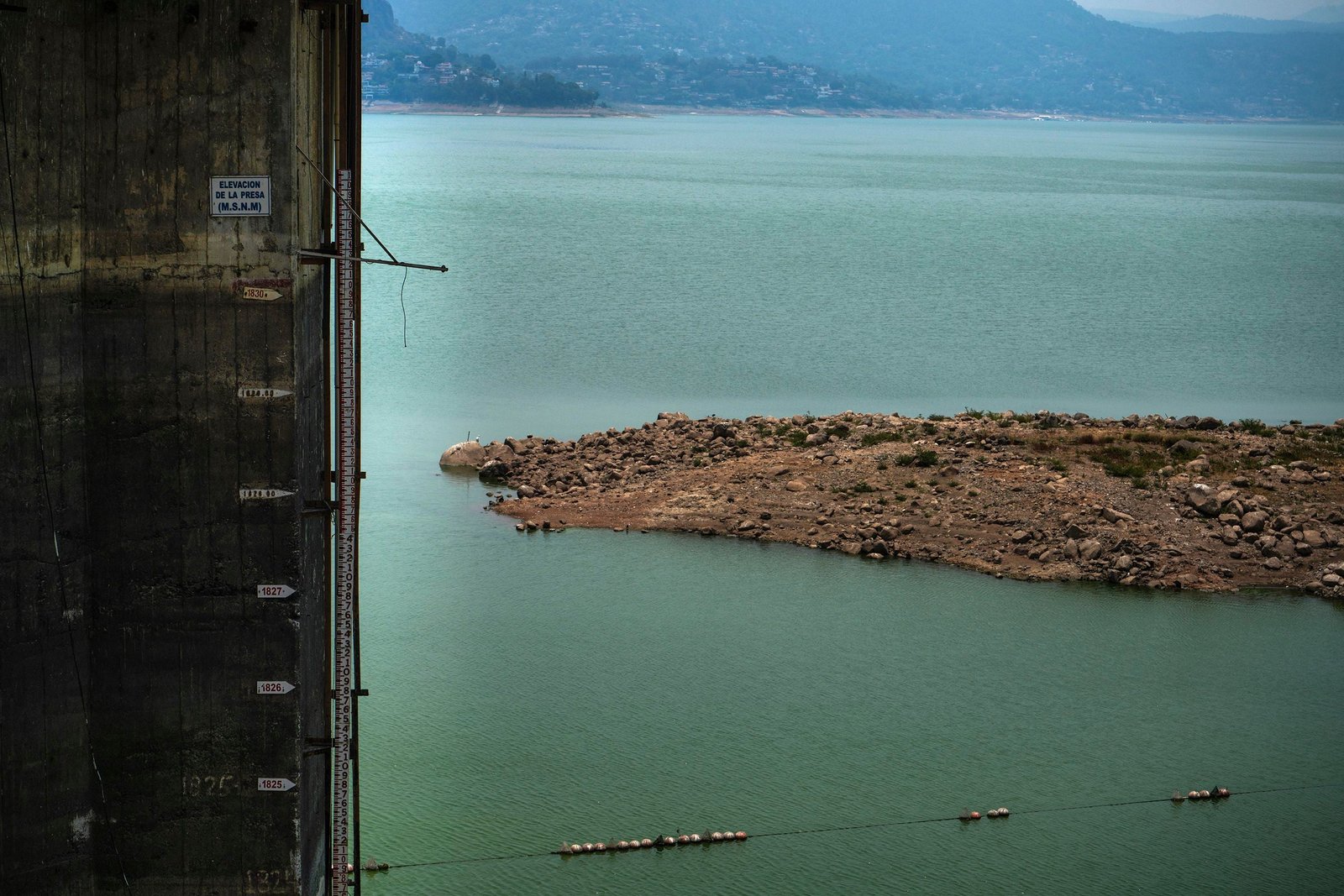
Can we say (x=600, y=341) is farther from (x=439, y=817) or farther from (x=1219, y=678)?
(x=439, y=817)

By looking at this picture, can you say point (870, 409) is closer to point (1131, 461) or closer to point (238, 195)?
point (1131, 461)

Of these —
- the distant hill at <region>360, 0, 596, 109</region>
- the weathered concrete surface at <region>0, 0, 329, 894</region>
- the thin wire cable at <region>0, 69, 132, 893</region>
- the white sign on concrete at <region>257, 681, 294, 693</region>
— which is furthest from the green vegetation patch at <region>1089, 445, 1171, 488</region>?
the distant hill at <region>360, 0, 596, 109</region>

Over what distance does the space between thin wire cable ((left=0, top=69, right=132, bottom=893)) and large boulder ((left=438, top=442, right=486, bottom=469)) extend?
15.0 m

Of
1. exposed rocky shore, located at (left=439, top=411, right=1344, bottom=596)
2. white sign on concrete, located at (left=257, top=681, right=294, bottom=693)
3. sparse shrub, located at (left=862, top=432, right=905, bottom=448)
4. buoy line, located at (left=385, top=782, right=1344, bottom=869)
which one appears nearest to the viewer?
white sign on concrete, located at (left=257, top=681, right=294, bottom=693)

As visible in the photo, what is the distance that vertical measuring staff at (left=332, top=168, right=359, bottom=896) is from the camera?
32.3 feet

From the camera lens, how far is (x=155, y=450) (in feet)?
31.0

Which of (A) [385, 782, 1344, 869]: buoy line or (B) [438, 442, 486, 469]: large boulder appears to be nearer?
(A) [385, 782, 1344, 869]: buoy line

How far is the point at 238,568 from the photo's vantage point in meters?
9.54

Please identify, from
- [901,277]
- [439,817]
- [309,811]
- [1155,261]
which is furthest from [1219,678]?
[1155,261]

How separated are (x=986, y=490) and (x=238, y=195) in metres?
14.1

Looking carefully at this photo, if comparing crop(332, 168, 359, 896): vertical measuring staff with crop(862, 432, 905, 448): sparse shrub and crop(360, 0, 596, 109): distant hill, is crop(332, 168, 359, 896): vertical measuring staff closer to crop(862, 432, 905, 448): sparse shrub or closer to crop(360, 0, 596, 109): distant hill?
crop(862, 432, 905, 448): sparse shrub

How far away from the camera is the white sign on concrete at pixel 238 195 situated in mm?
9125

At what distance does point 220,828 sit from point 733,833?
188 inches

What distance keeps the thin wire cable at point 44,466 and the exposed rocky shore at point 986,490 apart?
12.0 metres
